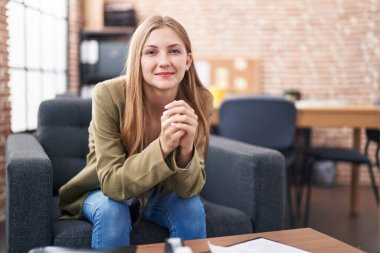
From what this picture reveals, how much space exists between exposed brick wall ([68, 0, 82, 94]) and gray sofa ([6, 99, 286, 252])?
2975mm

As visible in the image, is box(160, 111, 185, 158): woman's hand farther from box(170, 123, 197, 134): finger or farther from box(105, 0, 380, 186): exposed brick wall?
box(105, 0, 380, 186): exposed brick wall

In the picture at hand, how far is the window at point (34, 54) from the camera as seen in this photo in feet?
8.65

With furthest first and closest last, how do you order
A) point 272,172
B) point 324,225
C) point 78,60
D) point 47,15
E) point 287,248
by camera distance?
point 78,60, point 47,15, point 324,225, point 272,172, point 287,248

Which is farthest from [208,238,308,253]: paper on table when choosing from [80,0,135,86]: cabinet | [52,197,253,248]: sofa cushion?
[80,0,135,86]: cabinet

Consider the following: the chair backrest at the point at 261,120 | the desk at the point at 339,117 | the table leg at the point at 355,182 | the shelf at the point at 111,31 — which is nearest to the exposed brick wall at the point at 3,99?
the chair backrest at the point at 261,120

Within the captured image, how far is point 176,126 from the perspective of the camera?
138 cm

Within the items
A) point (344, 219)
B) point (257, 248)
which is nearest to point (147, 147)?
point (257, 248)

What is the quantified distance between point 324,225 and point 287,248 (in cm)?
233

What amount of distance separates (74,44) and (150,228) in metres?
3.87

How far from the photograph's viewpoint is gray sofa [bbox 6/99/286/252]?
1.50 m

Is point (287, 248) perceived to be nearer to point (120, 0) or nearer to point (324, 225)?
point (324, 225)

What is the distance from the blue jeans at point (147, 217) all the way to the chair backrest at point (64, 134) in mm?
490

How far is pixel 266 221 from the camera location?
6.01 ft

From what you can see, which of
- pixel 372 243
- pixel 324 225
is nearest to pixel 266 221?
pixel 372 243
